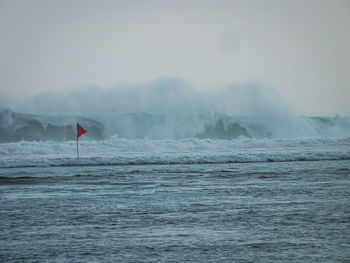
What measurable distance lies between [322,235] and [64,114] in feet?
110

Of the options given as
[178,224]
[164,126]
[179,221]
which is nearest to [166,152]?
[164,126]

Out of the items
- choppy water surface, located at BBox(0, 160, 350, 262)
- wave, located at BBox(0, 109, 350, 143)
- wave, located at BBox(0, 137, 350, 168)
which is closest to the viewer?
choppy water surface, located at BBox(0, 160, 350, 262)

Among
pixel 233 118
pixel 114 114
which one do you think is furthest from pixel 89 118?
pixel 233 118

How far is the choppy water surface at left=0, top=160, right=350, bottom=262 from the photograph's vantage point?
3346 mm

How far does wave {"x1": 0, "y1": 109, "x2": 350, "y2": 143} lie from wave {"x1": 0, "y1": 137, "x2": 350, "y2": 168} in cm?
588

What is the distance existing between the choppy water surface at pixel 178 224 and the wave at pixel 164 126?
2597 cm

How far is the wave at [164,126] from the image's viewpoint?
1318 inches

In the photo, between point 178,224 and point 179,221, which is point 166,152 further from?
point 178,224

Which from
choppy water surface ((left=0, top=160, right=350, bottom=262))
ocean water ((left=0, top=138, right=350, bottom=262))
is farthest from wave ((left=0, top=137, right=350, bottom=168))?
choppy water surface ((left=0, top=160, right=350, bottom=262))

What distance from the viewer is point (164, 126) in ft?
114

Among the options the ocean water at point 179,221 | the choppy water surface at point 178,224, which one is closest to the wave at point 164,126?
the ocean water at point 179,221

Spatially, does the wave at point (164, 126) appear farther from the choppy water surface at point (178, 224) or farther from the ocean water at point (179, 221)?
the choppy water surface at point (178, 224)

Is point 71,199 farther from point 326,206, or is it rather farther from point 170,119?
point 170,119

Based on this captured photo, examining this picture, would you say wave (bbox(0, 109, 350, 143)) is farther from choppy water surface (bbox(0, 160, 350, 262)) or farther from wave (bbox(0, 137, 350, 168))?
choppy water surface (bbox(0, 160, 350, 262))
